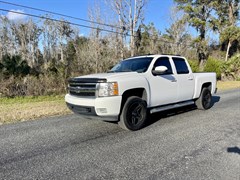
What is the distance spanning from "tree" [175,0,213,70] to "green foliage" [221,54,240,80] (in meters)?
5.03

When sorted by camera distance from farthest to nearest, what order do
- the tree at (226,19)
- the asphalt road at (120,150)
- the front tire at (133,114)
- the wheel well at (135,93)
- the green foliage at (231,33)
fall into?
the tree at (226,19) < the green foliage at (231,33) < the wheel well at (135,93) < the front tire at (133,114) < the asphalt road at (120,150)

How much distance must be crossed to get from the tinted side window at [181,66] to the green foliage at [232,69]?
68.7 feet

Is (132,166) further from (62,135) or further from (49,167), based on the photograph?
(62,135)

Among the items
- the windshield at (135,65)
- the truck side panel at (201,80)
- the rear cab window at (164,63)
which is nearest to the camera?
the windshield at (135,65)

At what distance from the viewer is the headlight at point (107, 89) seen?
5047 mm

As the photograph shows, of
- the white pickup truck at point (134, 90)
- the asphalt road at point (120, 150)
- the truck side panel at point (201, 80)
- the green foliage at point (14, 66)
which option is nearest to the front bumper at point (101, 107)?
the white pickup truck at point (134, 90)

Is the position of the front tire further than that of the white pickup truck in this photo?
Yes

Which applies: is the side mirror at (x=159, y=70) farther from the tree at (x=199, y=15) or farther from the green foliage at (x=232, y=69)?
the tree at (x=199, y=15)

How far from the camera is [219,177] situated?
3.23 m

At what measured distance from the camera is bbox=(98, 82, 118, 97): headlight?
505 centimetres

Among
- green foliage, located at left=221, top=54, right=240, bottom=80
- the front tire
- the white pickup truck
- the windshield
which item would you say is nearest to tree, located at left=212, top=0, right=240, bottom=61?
green foliage, located at left=221, top=54, right=240, bottom=80

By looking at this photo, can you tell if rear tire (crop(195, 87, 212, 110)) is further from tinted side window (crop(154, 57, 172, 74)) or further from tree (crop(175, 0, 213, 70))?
tree (crop(175, 0, 213, 70))

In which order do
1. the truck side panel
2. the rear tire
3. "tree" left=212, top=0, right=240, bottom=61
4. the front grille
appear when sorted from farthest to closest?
1. "tree" left=212, top=0, right=240, bottom=61
2. the rear tire
3. the truck side panel
4. the front grille

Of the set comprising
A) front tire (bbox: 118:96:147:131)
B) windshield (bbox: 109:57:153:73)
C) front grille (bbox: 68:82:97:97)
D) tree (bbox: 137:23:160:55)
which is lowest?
front tire (bbox: 118:96:147:131)
